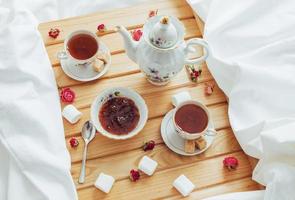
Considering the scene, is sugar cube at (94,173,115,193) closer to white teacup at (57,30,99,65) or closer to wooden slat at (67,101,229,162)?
wooden slat at (67,101,229,162)

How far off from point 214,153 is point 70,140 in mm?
383

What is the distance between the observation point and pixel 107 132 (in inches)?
47.9

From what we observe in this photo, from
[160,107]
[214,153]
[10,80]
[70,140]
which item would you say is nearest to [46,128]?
[70,140]

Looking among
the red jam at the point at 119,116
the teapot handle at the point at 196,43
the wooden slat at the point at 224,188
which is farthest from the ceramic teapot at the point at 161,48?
the wooden slat at the point at 224,188

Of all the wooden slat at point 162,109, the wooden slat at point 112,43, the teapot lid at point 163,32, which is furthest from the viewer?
the wooden slat at point 112,43

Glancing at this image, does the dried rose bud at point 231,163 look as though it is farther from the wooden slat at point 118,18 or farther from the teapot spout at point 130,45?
the wooden slat at point 118,18

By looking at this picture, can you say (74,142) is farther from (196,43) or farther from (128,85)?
(196,43)

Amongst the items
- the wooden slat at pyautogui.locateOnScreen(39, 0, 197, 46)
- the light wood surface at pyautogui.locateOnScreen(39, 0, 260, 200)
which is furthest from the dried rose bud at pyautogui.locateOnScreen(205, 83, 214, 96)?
the wooden slat at pyautogui.locateOnScreen(39, 0, 197, 46)

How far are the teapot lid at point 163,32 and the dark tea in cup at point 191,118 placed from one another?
18cm

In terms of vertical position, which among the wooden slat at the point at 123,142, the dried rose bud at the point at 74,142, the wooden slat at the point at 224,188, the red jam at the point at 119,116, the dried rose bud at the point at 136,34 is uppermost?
the dried rose bud at the point at 136,34

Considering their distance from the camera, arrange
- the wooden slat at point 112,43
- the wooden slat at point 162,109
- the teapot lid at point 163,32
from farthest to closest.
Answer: the wooden slat at point 112,43
the wooden slat at point 162,109
the teapot lid at point 163,32

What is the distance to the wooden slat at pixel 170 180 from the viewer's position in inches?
46.0

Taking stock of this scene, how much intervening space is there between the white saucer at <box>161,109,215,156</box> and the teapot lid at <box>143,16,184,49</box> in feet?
0.70

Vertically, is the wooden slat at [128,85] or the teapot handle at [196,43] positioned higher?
the teapot handle at [196,43]
